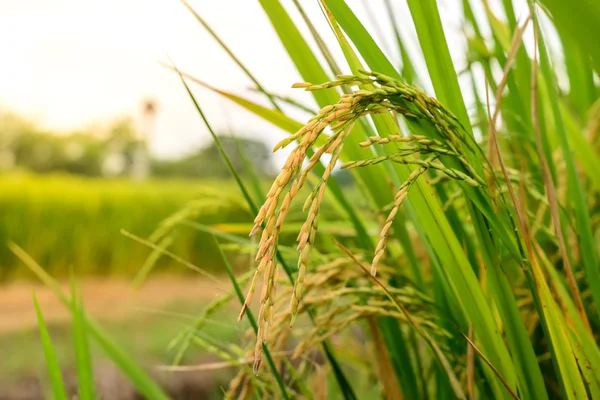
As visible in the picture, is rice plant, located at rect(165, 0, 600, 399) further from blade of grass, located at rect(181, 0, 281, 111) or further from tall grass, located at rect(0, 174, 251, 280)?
tall grass, located at rect(0, 174, 251, 280)

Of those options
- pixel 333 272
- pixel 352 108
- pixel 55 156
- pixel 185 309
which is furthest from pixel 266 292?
pixel 55 156

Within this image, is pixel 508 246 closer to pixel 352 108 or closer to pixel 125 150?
pixel 352 108

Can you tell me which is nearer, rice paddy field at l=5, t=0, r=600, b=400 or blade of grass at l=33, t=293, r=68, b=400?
rice paddy field at l=5, t=0, r=600, b=400

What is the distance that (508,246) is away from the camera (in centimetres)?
29

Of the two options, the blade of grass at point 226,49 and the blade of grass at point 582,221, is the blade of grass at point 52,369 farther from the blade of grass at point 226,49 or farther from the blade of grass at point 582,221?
the blade of grass at point 582,221

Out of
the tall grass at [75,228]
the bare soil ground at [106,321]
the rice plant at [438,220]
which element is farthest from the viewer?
the tall grass at [75,228]

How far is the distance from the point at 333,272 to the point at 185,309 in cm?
425

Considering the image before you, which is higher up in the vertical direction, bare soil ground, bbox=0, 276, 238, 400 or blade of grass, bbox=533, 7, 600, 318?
blade of grass, bbox=533, 7, 600, 318

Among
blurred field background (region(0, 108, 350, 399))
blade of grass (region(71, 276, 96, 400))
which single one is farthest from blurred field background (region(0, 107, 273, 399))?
blade of grass (region(71, 276, 96, 400))

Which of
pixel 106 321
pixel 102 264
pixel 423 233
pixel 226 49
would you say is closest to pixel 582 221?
pixel 423 233

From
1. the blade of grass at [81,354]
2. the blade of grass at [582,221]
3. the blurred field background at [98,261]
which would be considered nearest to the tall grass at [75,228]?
the blurred field background at [98,261]

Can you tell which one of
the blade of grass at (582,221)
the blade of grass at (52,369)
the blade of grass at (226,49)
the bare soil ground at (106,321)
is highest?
the blade of grass at (226,49)

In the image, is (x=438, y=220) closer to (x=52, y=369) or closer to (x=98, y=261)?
→ (x=52, y=369)

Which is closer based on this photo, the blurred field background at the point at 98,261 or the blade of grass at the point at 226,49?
the blade of grass at the point at 226,49
